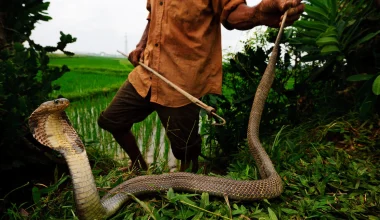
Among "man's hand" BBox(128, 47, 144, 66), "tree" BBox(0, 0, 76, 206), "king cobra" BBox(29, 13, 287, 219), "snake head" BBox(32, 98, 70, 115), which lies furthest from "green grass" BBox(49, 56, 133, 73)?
"snake head" BBox(32, 98, 70, 115)

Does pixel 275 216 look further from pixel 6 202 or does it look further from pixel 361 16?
pixel 361 16

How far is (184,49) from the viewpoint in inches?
107

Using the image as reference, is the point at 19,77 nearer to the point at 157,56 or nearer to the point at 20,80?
the point at 20,80

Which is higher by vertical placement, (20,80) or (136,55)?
(136,55)

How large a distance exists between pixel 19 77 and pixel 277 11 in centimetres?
173

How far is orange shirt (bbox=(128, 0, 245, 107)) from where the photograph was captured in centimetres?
266

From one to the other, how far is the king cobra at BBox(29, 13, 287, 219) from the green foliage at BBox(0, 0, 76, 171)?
0.59 metres

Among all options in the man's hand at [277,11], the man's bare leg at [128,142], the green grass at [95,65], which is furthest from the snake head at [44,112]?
the green grass at [95,65]

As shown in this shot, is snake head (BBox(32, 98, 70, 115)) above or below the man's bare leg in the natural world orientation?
above

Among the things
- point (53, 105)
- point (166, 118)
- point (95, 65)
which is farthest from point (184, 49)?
point (95, 65)

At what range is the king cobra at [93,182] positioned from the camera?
1587 mm

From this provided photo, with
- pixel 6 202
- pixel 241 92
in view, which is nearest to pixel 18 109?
pixel 6 202

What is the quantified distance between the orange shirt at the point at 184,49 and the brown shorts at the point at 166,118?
94 millimetres

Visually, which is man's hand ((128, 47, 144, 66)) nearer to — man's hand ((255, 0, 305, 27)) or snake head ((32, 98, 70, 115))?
man's hand ((255, 0, 305, 27))
